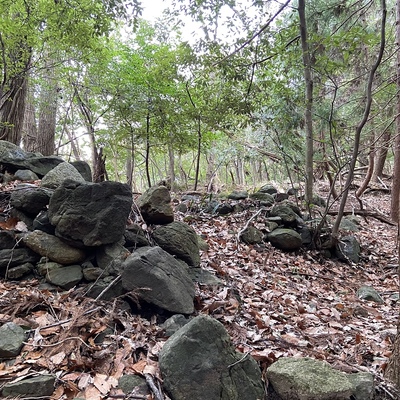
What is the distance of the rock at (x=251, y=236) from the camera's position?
6477mm

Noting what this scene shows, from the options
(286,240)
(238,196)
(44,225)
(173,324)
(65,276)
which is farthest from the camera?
(238,196)

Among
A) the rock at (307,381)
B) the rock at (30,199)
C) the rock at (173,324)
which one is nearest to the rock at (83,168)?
the rock at (30,199)

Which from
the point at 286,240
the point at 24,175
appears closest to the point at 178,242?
the point at 286,240

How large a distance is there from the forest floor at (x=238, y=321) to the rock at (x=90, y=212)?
0.65 meters

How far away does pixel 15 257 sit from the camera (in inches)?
148

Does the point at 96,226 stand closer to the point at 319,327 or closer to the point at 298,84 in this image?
the point at 319,327

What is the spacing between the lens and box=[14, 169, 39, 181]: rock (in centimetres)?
535

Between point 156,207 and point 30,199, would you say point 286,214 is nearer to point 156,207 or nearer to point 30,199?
point 156,207

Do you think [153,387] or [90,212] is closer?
[153,387]

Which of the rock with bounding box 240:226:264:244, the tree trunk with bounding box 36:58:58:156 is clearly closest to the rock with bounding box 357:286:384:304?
the rock with bounding box 240:226:264:244

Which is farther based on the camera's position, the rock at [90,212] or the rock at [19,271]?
the rock at [90,212]

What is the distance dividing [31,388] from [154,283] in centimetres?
146

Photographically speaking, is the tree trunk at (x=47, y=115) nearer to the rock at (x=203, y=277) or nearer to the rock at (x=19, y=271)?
the rock at (x=19, y=271)

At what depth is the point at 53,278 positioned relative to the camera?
3641 millimetres
